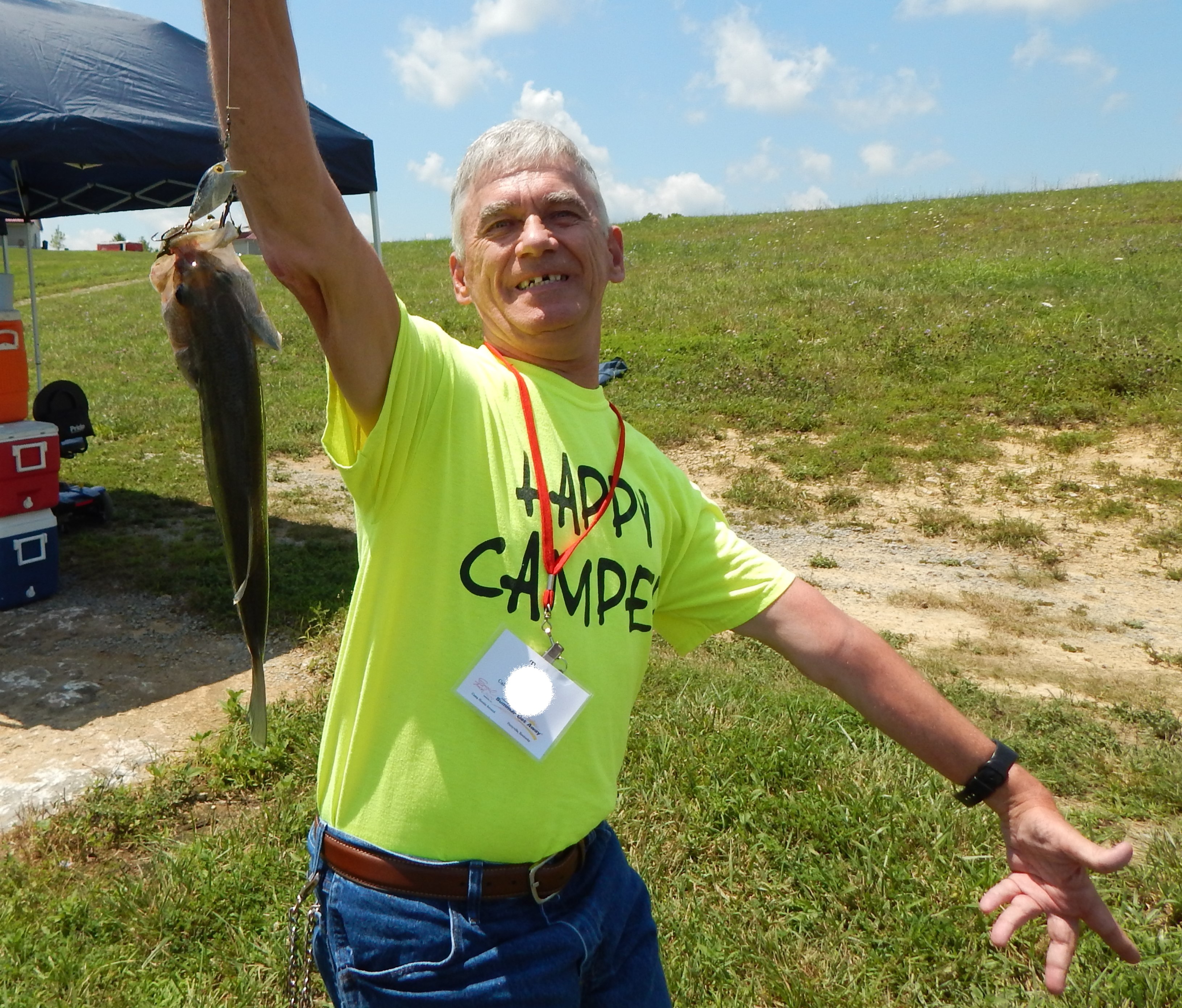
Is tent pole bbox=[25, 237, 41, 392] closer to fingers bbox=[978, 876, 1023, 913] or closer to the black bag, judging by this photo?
the black bag

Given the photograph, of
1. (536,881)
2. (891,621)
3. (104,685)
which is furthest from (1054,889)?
(104,685)

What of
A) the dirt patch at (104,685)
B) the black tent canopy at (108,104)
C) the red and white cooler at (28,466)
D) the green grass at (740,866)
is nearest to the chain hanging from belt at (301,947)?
the green grass at (740,866)

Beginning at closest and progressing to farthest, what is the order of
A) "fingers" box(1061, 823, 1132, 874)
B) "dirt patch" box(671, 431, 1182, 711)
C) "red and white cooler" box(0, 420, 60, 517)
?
"fingers" box(1061, 823, 1132, 874) < "dirt patch" box(671, 431, 1182, 711) < "red and white cooler" box(0, 420, 60, 517)

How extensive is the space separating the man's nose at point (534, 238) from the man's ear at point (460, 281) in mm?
184

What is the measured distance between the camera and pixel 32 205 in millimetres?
7539

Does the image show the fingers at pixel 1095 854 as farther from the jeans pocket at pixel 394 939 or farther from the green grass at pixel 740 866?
the green grass at pixel 740 866

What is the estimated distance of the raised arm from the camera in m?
1.17

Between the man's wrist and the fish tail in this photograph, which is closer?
the fish tail

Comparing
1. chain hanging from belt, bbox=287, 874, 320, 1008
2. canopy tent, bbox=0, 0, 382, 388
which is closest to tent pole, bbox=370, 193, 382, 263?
canopy tent, bbox=0, 0, 382, 388

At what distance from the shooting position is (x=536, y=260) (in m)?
1.64

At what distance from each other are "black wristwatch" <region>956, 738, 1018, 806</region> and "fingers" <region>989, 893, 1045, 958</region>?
166 millimetres

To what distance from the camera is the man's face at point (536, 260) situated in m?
1.65

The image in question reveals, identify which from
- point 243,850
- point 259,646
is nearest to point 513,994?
point 259,646

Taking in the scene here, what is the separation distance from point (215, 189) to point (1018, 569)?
6032 millimetres
